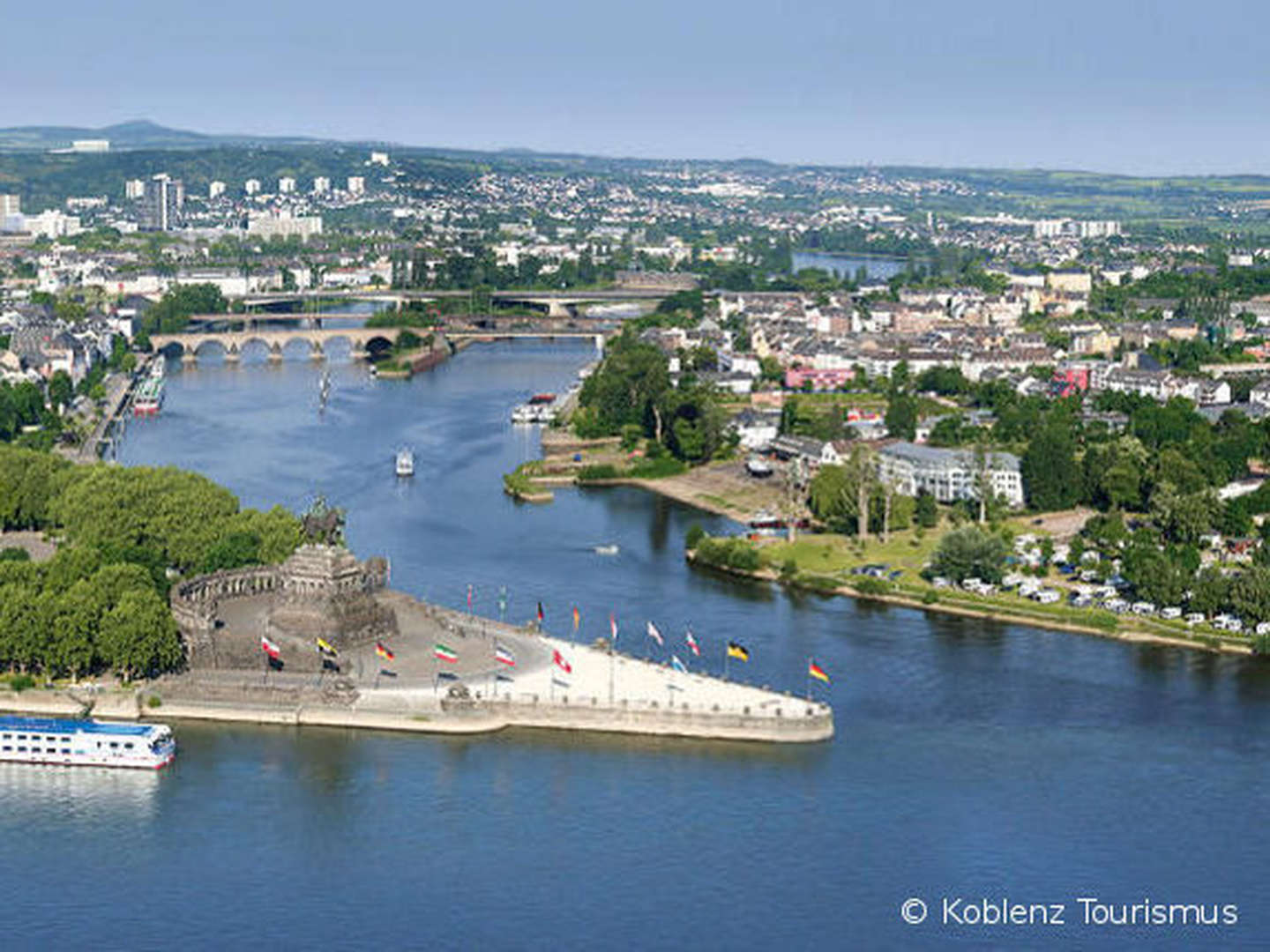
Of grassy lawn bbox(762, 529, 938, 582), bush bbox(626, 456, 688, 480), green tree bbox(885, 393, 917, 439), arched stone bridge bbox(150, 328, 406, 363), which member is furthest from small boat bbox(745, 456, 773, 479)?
arched stone bridge bbox(150, 328, 406, 363)

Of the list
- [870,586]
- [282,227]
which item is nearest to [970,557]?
[870,586]

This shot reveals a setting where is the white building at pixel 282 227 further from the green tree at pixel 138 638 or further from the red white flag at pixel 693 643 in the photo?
the green tree at pixel 138 638

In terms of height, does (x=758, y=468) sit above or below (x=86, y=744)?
above

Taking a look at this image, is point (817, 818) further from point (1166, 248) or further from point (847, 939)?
point (1166, 248)

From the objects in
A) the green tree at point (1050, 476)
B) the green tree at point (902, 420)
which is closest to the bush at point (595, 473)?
the green tree at point (902, 420)

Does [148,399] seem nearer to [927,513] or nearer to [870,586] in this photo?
[927,513]
